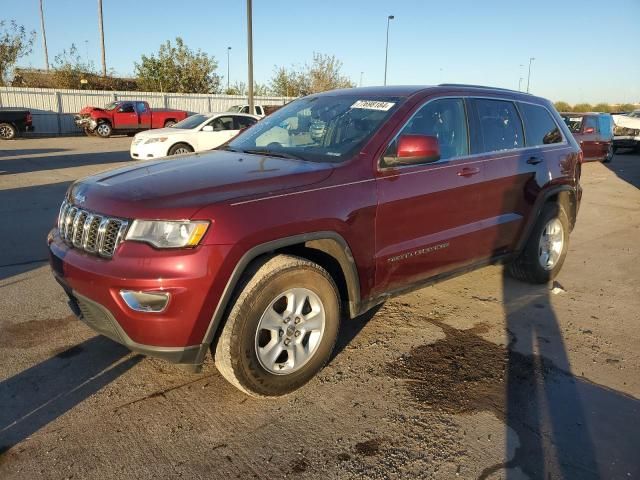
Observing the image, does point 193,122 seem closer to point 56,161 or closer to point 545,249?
point 56,161

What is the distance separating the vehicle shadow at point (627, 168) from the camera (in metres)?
14.6

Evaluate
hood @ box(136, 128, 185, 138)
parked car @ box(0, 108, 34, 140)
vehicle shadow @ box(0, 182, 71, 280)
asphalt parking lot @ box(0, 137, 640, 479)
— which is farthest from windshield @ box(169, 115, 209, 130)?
parked car @ box(0, 108, 34, 140)

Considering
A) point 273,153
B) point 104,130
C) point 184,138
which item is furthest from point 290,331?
point 104,130

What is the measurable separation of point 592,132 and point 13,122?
2255 cm

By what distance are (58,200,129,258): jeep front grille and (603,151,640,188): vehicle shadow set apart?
13.7 metres

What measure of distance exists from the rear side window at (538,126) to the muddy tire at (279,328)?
2767 millimetres

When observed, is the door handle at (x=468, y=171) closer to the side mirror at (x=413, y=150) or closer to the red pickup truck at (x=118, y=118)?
the side mirror at (x=413, y=150)

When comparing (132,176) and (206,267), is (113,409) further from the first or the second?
(132,176)

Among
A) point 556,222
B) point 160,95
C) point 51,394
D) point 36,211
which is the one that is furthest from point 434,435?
point 160,95

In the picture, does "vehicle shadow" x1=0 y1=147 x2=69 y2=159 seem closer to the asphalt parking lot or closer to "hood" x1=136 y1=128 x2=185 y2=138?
"hood" x1=136 y1=128 x2=185 y2=138

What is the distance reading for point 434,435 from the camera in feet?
9.40

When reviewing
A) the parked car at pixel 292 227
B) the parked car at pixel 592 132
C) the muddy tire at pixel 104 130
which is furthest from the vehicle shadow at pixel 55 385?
the muddy tire at pixel 104 130

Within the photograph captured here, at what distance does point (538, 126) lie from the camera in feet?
16.6

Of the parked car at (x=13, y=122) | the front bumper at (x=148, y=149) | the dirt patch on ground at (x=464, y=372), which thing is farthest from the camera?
the parked car at (x=13, y=122)
